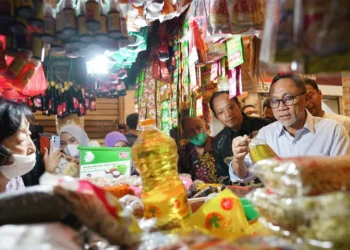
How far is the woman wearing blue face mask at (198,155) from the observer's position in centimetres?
354

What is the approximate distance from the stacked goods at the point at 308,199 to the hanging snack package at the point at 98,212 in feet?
1.10

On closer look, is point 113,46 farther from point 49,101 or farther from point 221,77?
point 49,101

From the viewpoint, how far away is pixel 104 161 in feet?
8.68

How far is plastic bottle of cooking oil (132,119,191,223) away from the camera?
1040 millimetres

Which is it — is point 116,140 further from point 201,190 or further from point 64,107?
point 201,190

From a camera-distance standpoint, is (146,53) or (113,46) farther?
(146,53)

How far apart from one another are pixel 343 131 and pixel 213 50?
4.18 ft

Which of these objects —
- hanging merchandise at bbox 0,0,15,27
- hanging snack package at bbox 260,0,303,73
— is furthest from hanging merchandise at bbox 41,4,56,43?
hanging snack package at bbox 260,0,303,73

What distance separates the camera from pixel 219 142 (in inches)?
133

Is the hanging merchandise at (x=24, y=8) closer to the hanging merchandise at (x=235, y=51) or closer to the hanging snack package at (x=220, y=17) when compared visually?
the hanging snack package at (x=220, y=17)

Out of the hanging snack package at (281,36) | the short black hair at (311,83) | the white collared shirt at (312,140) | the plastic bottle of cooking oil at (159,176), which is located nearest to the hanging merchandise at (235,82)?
the white collared shirt at (312,140)

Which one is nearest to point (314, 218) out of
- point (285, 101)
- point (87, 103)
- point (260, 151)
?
point (260, 151)

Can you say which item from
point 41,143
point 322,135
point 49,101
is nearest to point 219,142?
point 322,135

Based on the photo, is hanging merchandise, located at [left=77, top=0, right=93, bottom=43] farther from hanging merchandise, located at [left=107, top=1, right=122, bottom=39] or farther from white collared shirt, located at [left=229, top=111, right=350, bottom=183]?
white collared shirt, located at [left=229, top=111, right=350, bottom=183]
